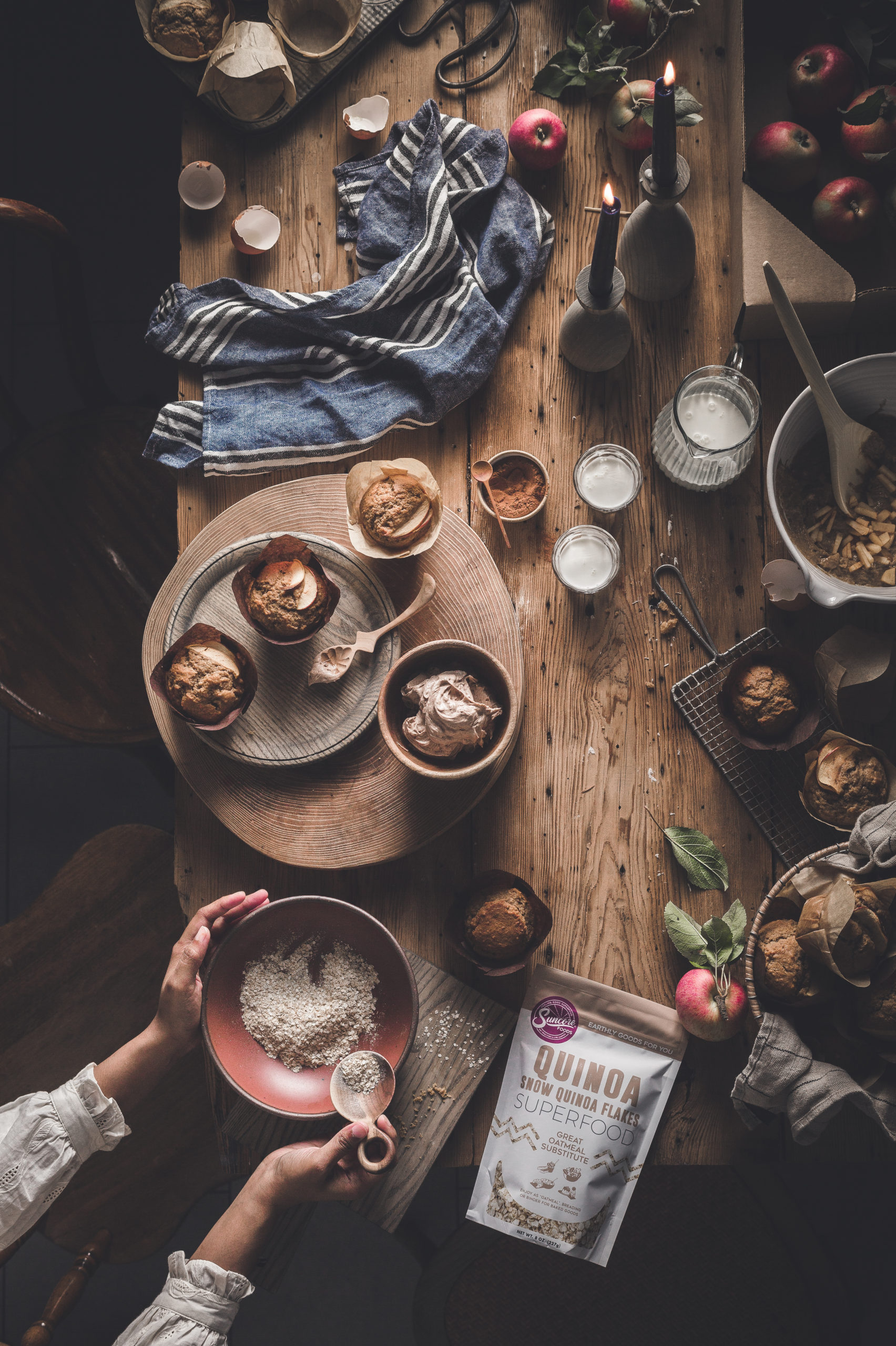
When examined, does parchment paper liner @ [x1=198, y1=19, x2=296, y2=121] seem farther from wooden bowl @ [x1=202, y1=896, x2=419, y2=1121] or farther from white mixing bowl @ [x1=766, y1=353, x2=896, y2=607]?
wooden bowl @ [x1=202, y1=896, x2=419, y2=1121]

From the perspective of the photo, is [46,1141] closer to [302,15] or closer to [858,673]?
[858,673]

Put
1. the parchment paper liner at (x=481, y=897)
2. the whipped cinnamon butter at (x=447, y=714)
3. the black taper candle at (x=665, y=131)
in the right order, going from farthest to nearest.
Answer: the parchment paper liner at (x=481, y=897) < the whipped cinnamon butter at (x=447, y=714) < the black taper candle at (x=665, y=131)

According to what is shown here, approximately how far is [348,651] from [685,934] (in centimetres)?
86

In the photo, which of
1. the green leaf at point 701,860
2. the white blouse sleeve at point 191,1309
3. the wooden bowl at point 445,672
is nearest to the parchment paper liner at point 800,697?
the green leaf at point 701,860

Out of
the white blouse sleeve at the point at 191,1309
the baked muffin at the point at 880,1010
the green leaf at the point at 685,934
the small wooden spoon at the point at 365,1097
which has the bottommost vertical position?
the white blouse sleeve at the point at 191,1309

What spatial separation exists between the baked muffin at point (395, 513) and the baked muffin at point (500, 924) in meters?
0.71

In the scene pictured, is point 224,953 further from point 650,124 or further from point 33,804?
point 650,124

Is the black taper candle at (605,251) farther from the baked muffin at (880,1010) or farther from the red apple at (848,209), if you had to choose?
the baked muffin at (880,1010)

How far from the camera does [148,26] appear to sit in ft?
6.18

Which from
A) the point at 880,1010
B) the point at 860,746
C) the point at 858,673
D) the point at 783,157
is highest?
the point at 783,157

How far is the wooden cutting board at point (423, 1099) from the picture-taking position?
175cm

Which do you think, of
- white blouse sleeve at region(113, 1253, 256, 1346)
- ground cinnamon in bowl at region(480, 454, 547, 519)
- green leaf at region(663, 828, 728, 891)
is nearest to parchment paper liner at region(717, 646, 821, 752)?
green leaf at region(663, 828, 728, 891)

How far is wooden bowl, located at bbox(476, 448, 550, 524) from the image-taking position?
1863 mm

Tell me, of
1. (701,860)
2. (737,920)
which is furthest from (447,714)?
(737,920)
